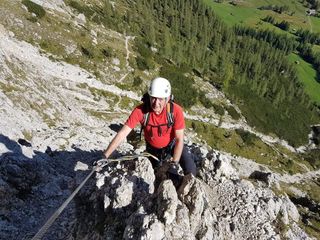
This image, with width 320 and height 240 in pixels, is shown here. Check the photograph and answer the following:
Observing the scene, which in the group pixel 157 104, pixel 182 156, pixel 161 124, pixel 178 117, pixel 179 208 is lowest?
pixel 182 156

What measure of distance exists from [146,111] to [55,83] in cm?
7380

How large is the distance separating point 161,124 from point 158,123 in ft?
0.43

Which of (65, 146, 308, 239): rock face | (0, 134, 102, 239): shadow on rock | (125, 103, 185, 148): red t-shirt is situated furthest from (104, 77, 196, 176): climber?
(0, 134, 102, 239): shadow on rock

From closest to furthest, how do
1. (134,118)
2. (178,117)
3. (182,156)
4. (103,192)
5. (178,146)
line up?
(134,118)
(178,117)
(178,146)
(103,192)
(182,156)

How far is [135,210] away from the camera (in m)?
15.8

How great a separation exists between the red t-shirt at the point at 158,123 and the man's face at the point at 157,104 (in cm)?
35

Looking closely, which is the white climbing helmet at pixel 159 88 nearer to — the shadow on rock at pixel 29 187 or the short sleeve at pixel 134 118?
the short sleeve at pixel 134 118

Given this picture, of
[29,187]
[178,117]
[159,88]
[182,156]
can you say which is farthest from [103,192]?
[29,187]

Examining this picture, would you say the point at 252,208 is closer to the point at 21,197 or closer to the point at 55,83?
the point at 21,197

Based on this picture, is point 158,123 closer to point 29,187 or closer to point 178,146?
point 178,146

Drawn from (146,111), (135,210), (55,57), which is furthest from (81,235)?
(55,57)

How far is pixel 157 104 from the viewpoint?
1547 centimetres

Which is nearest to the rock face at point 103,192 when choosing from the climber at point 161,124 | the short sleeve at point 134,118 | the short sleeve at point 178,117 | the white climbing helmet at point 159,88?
the climber at point 161,124

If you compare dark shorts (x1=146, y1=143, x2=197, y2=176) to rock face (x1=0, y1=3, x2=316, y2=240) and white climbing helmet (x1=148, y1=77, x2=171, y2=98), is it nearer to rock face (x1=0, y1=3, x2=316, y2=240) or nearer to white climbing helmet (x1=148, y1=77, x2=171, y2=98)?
rock face (x1=0, y1=3, x2=316, y2=240)
